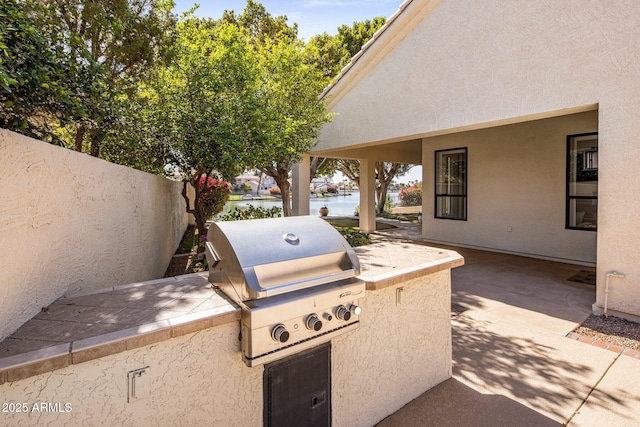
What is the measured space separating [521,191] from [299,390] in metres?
10.5

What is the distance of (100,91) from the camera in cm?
372

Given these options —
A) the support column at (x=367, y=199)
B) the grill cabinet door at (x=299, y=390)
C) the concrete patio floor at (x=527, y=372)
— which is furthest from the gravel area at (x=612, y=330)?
the support column at (x=367, y=199)

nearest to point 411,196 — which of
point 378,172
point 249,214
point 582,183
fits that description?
point 378,172

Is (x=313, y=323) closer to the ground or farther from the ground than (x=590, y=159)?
closer to the ground

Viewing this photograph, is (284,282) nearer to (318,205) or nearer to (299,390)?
(299,390)

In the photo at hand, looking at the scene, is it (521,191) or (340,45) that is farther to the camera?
(340,45)

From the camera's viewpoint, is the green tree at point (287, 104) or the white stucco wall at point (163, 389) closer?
the white stucco wall at point (163, 389)

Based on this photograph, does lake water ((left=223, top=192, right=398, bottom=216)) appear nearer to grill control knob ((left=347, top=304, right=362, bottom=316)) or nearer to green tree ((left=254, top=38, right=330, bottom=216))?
green tree ((left=254, top=38, right=330, bottom=216))

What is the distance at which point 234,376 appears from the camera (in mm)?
2420

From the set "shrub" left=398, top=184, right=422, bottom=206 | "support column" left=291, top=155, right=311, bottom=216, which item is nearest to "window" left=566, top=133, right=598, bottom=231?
"support column" left=291, top=155, right=311, bottom=216

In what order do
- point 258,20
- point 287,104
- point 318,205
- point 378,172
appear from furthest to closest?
1. point 318,205
2. point 378,172
3. point 258,20
4. point 287,104

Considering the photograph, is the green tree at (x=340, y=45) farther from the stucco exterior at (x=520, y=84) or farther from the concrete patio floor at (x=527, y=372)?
the concrete patio floor at (x=527, y=372)

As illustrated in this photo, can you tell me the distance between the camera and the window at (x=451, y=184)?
1227cm

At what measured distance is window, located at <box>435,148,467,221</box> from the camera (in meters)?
12.3
